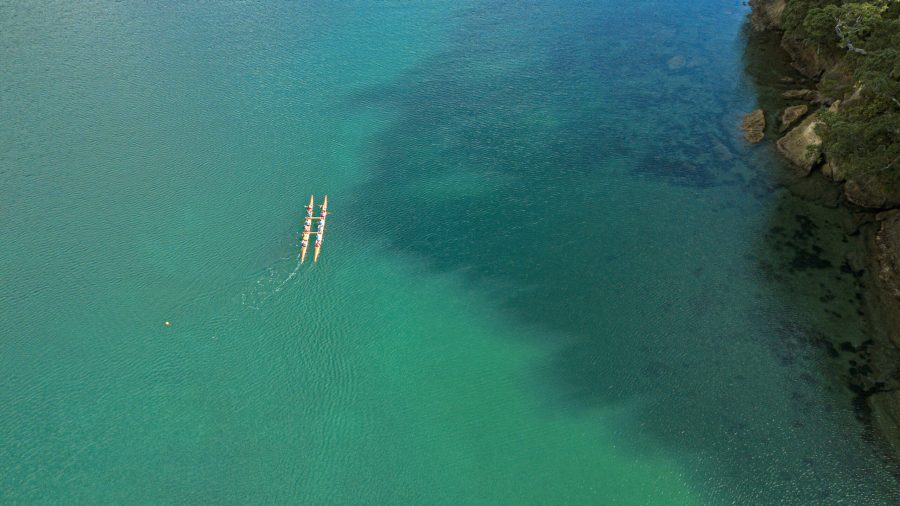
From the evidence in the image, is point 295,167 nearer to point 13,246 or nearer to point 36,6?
point 13,246

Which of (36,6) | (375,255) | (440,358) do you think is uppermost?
(36,6)

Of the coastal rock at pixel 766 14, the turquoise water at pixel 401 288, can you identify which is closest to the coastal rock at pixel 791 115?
the turquoise water at pixel 401 288

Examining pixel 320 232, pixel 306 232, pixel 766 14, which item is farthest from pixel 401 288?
pixel 766 14

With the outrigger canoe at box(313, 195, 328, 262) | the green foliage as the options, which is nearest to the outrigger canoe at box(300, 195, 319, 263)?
the outrigger canoe at box(313, 195, 328, 262)

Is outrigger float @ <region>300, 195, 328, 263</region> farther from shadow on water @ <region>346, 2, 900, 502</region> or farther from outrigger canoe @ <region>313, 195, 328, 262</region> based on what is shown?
shadow on water @ <region>346, 2, 900, 502</region>

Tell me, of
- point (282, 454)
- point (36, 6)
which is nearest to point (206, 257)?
point (282, 454)
